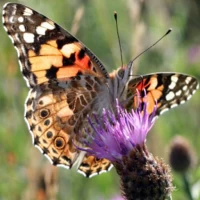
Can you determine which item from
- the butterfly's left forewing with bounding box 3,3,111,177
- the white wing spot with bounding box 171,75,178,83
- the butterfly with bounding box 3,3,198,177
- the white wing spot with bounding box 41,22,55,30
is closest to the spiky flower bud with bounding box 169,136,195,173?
the butterfly with bounding box 3,3,198,177

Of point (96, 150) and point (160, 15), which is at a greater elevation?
point (96, 150)

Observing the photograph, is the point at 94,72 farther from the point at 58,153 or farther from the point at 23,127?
the point at 23,127

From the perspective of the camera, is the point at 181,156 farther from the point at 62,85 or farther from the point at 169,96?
the point at 62,85

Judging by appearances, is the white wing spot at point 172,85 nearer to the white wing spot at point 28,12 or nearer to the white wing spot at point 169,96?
the white wing spot at point 169,96

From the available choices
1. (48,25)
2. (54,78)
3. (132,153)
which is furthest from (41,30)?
(132,153)

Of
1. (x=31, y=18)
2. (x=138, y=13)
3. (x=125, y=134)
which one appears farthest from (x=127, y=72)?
(x=138, y=13)

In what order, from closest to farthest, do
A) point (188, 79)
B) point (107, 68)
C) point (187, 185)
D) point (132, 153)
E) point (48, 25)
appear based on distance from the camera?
1. point (132, 153)
2. point (48, 25)
3. point (188, 79)
4. point (187, 185)
5. point (107, 68)

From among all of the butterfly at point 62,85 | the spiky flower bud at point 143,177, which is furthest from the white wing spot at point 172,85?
the spiky flower bud at point 143,177
